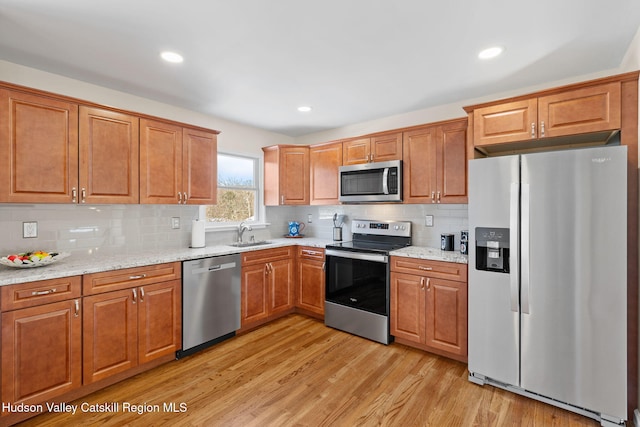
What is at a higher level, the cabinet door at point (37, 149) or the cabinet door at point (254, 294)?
the cabinet door at point (37, 149)

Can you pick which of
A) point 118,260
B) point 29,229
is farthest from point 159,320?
point 29,229

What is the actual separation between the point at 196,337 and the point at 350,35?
9.40 ft

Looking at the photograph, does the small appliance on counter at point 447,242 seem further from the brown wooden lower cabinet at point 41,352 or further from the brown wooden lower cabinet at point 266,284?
the brown wooden lower cabinet at point 41,352

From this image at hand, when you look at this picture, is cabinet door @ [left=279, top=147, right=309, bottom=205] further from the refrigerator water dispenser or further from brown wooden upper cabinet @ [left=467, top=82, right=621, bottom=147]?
the refrigerator water dispenser

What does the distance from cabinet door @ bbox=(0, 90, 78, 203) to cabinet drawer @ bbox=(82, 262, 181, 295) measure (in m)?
0.67

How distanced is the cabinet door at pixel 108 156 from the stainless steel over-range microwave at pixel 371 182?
7.34 ft

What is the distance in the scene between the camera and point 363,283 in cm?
335

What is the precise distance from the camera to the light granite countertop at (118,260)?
205 cm

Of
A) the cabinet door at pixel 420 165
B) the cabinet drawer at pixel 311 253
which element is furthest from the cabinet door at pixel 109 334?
the cabinet door at pixel 420 165

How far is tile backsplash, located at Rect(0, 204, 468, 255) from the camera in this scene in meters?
2.48

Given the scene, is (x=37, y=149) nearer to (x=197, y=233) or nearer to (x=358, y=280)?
(x=197, y=233)

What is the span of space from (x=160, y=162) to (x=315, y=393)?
2473mm

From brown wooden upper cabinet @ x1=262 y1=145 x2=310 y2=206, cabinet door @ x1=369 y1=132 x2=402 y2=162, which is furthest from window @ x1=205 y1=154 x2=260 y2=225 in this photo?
cabinet door @ x1=369 y1=132 x2=402 y2=162

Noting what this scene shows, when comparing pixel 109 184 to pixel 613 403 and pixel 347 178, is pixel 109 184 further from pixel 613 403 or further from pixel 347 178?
pixel 613 403
